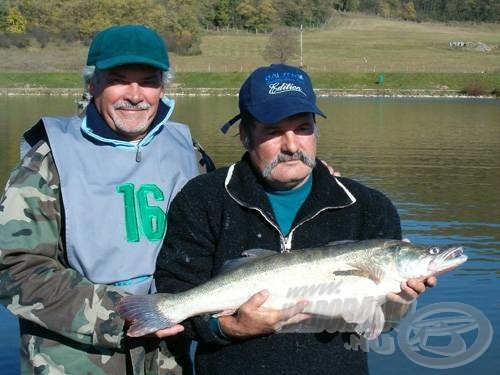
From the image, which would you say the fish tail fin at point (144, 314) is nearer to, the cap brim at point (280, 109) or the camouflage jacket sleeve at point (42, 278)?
the camouflage jacket sleeve at point (42, 278)

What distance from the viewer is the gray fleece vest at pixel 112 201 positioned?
14.8 ft

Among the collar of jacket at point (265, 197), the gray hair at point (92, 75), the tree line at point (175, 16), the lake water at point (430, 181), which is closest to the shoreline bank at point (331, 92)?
Answer: the lake water at point (430, 181)

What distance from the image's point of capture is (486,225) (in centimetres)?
1838

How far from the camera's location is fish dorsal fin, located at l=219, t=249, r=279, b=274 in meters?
4.29

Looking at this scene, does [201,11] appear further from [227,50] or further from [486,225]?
[486,225]

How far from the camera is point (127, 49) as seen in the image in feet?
14.9

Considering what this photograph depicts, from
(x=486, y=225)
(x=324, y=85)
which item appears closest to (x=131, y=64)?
(x=486, y=225)

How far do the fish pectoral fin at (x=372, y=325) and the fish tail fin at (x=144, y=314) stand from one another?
39.3 inches

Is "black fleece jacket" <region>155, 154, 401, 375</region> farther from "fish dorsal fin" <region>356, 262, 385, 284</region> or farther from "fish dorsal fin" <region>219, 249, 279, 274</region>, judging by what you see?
"fish dorsal fin" <region>356, 262, 385, 284</region>

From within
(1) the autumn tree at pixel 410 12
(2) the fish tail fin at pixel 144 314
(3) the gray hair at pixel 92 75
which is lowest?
(1) the autumn tree at pixel 410 12

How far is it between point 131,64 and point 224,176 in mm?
825

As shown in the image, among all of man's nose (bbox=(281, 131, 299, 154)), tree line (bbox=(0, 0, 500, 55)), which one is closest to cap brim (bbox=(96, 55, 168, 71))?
man's nose (bbox=(281, 131, 299, 154))

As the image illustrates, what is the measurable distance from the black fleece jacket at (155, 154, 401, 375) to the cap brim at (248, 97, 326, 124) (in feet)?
1.07

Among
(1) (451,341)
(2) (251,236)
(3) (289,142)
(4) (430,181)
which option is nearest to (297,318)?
(2) (251,236)
